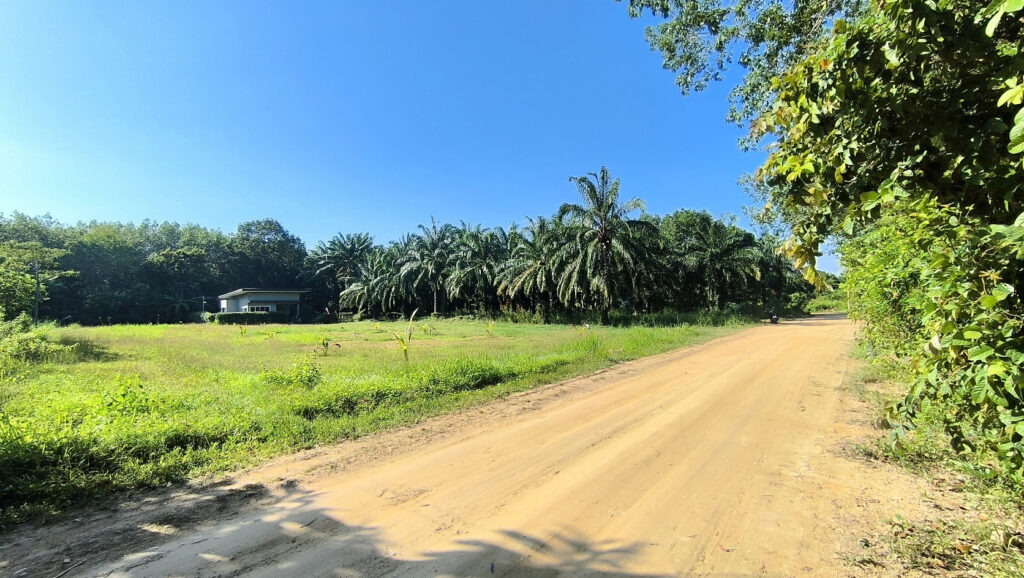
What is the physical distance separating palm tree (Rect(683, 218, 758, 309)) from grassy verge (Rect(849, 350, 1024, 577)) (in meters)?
30.9

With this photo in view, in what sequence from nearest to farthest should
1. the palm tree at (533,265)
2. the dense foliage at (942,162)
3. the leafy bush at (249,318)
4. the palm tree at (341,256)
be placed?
the dense foliage at (942,162)
the palm tree at (533,265)
the leafy bush at (249,318)
the palm tree at (341,256)

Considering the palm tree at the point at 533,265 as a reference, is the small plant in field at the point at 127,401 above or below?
below

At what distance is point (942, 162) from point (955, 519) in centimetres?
261

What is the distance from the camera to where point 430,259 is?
41.8 metres

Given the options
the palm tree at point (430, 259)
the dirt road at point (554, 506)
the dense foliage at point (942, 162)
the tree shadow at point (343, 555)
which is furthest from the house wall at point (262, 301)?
the dense foliage at point (942, 162)

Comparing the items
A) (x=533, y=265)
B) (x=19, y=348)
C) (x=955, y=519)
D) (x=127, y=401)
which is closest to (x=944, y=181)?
(x=955, y=519)

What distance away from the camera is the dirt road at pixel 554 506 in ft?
9.04

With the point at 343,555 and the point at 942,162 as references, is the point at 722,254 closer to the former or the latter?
the point at 942,162

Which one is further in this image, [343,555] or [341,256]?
[341,256]

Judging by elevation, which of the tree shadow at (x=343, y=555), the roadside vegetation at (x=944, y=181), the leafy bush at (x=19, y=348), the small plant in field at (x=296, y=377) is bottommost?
the tree shadow at (x=343, y=555)

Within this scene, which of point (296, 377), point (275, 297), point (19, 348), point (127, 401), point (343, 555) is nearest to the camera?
point (343, 555)

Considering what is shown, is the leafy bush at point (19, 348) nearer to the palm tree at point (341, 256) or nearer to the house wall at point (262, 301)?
the house wall at point (262, 301)

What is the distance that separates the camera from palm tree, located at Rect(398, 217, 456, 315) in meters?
41.6

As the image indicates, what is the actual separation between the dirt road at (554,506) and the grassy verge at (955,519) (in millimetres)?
424
